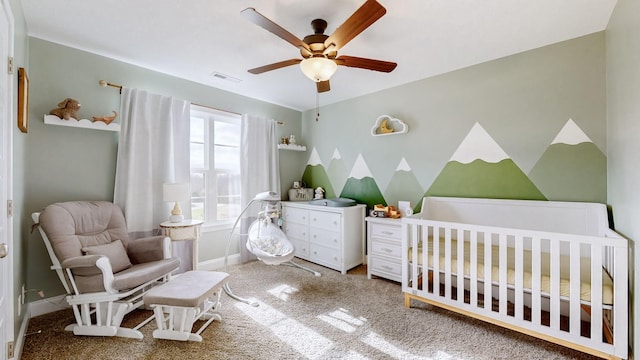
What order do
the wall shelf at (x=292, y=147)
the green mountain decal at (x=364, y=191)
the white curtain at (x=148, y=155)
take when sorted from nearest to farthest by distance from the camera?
the white curtain at (x=148, y=155) → the green mountain decal at (x=364, y=191) → the wall shelf at (x=292, y=147)

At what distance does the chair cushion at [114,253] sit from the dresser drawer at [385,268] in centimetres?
246

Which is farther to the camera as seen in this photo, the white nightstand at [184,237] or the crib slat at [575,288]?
the white nightstand at [184,237]

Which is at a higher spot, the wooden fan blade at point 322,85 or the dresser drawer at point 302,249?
the wooden fan blade at point 322,85

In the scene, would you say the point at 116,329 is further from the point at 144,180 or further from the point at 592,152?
the point at 592,152

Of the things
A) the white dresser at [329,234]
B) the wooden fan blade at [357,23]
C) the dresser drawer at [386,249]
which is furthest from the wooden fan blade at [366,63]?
the dresser drawer at [386,249]

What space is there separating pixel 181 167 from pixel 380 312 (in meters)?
2.61

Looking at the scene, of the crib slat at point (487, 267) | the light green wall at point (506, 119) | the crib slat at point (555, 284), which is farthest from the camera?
the light green wall at point (506, 119)

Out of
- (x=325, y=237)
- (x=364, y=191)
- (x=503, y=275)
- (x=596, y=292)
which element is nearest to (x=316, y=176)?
(x=364, y=191)

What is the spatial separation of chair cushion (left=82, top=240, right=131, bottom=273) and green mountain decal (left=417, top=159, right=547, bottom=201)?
313 centimetres

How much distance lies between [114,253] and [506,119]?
12.4ft

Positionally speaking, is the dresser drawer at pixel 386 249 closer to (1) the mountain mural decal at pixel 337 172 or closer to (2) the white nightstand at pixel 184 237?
(1) the mountain mural decal at pixel 337 172

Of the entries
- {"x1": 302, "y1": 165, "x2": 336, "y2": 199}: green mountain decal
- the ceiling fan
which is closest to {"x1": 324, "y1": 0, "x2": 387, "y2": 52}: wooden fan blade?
the ceiling fan

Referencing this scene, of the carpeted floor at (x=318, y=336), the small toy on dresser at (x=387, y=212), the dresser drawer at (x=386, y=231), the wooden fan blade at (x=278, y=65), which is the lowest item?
the carpeted floor at (x=318, y=336)

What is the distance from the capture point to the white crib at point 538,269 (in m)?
1.61
